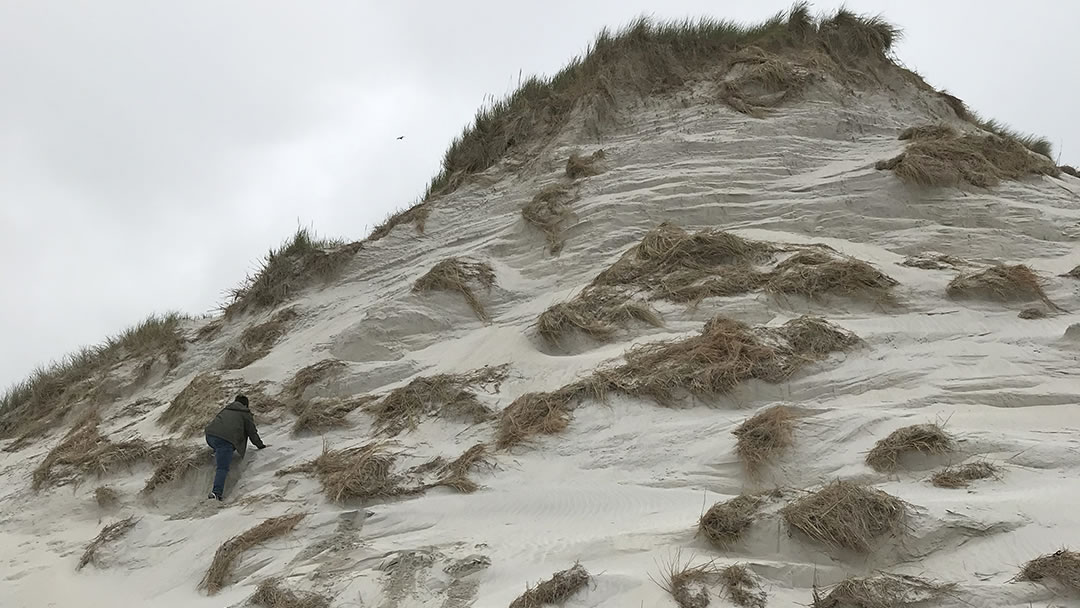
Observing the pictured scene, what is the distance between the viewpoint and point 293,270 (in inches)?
429

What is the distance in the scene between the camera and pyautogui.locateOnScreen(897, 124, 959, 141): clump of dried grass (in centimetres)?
1022

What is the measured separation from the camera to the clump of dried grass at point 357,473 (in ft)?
20.4

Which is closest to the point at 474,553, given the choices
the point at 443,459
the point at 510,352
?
the point at 443,459

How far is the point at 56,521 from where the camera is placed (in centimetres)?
761

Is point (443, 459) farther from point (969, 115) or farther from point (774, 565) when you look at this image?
point (969, 115)

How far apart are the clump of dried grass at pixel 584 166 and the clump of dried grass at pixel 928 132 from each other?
406cm

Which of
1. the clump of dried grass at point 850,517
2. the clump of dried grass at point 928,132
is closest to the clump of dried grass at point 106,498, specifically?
the clump of dried grass at point 850,517

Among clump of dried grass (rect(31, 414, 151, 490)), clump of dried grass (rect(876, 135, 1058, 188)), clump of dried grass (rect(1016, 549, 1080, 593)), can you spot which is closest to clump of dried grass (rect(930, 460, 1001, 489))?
clump of dried grass (rect(1016, 549, 1080, 593))

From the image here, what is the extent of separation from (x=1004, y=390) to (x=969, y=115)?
7.97 m

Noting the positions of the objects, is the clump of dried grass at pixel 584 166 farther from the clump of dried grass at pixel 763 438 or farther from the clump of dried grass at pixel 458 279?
the clump of dried grass at pixel 763 438

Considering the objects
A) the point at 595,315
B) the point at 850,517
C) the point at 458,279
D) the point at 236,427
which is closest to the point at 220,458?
the point at 236,427

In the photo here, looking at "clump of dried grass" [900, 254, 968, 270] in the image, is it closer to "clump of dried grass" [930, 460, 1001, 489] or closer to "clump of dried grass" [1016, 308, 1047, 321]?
"clump of dried grass" [1016, 308, 1047, 321]

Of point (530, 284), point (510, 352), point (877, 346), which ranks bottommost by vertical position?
point (877, 346)

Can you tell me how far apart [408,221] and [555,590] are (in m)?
7.43
